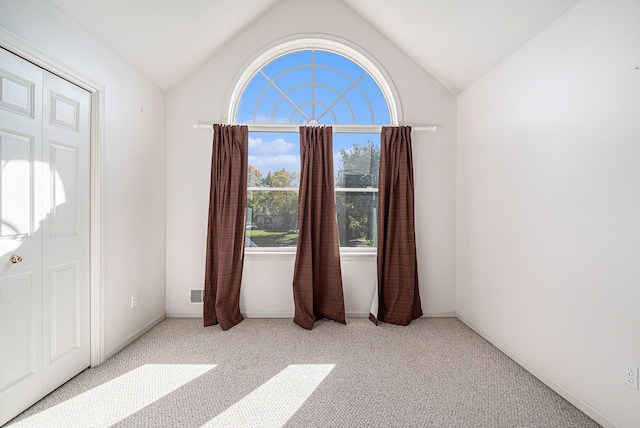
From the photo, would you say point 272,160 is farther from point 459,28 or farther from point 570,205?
point 570,205

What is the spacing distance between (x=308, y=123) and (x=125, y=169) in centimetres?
178

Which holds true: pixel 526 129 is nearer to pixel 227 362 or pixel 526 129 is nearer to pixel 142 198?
pixel 227 362

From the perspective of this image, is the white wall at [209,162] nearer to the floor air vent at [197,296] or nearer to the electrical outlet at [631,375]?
the floor air vent at [197,296]

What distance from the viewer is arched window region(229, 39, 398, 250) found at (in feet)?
10.8

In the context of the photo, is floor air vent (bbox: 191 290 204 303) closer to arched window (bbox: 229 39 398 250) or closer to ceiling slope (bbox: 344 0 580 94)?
arched window (bbox: 229 39 398 250)

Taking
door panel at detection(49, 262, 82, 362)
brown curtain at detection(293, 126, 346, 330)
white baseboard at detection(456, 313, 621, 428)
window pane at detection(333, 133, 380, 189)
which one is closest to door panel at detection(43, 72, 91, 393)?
door panel at detection(49, 262, 82, 362)


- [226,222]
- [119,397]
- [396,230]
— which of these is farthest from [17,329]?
[396,230]

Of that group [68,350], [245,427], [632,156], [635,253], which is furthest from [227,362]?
[632,156]

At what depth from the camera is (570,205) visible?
1.85 meters

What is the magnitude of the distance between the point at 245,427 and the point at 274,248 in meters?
1.85

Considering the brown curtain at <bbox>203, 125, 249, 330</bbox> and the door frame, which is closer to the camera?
the door frame

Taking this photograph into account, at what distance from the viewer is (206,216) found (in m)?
3.15

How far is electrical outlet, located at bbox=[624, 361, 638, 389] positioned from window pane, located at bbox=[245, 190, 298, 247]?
257 centimetres

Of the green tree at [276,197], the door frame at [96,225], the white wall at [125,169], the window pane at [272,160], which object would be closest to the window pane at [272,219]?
the green tree at [276,197]
